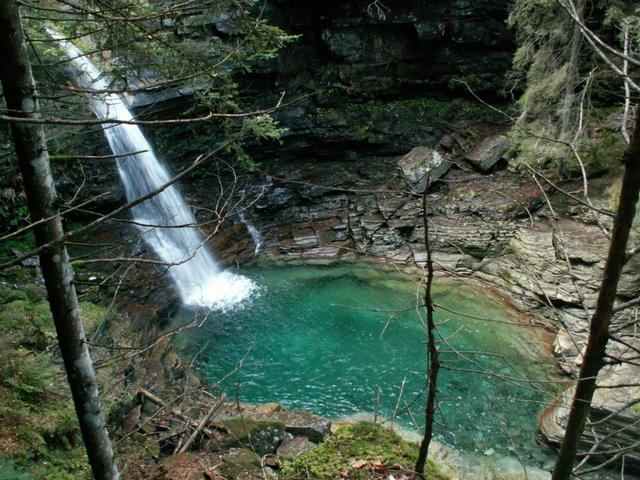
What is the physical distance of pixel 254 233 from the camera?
49.2ft

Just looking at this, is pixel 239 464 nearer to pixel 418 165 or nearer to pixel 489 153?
pixel 418 165

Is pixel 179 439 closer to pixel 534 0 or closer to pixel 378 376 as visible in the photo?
pixel 378 376

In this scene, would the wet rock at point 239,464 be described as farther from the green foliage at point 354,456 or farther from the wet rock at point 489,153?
the wet rock at point 489,153

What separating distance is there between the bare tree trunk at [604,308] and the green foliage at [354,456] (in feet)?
5.08

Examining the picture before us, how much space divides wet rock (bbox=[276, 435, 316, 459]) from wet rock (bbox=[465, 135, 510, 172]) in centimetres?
1067

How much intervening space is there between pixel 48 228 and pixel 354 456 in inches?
113

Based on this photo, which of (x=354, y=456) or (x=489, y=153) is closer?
(x=354, y=456)

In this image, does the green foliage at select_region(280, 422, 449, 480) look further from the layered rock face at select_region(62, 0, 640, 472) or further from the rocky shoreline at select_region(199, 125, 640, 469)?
the layered rock face at select_region(62, 0, 640, 472)

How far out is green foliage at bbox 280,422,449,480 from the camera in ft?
11.3

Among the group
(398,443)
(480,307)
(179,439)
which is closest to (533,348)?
(480,307)

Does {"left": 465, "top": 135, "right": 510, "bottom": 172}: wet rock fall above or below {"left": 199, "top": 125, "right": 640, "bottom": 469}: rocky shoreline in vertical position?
above

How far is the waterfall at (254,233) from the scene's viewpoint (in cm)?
1465

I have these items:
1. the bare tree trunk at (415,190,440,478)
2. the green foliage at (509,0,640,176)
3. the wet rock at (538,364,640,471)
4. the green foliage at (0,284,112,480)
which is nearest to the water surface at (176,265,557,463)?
the wet rock at (538,364,640,471)

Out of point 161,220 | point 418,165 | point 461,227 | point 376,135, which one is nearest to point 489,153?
point 418,165
